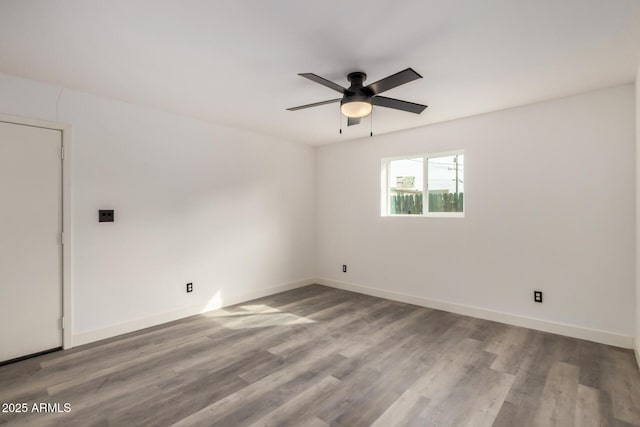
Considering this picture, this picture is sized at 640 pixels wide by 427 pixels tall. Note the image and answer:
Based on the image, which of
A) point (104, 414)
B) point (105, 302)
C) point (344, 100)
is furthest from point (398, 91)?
point (105, 302)

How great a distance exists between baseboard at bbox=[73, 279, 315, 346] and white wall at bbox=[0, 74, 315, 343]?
0.5 inches

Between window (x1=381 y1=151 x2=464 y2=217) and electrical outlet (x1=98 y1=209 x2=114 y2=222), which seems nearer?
electrical outlet (x1=98 y1=209 x2=114 y2=222)

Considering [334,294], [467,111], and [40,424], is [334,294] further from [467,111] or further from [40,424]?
[40,424]

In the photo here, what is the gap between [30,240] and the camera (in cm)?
269

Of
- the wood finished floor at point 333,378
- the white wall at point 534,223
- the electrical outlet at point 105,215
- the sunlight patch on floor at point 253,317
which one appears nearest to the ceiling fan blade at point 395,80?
the white wall at point 534,223

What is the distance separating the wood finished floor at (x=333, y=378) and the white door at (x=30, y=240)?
0.25m

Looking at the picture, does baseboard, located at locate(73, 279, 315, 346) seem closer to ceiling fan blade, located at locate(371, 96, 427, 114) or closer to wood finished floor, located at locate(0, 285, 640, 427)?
wood finished floor, located at locate(0, 285, 640, 427)

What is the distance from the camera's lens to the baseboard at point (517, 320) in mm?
2875

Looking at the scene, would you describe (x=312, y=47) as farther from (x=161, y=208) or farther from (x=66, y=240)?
(x=66, y=240)

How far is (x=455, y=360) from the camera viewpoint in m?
2.62

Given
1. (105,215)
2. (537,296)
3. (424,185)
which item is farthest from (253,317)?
(537,296)

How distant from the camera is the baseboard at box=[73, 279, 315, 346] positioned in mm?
2986

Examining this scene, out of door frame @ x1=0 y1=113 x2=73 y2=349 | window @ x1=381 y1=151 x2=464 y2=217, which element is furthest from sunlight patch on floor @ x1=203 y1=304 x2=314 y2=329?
window @ x1=381 y1=151 x2=464 y2=217

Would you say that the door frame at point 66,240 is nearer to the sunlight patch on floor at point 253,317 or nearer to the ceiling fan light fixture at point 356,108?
the sunlight patch on floor at point 253,317
